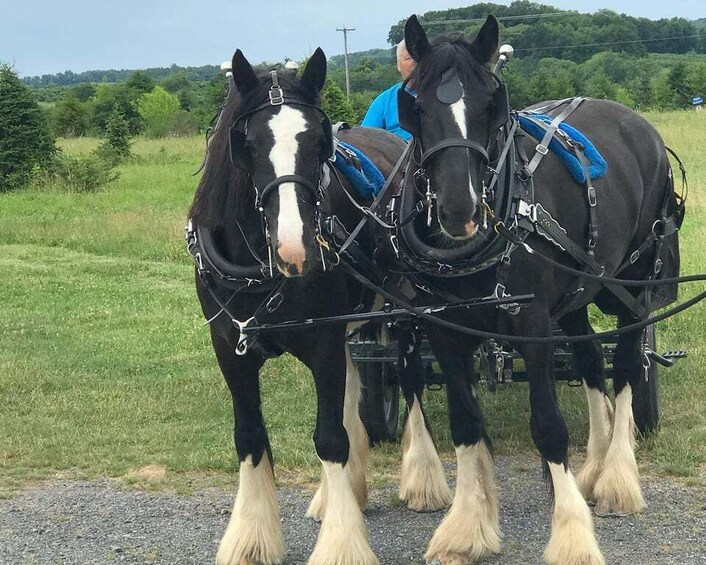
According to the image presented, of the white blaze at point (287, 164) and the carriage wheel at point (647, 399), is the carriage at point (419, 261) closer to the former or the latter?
the white blaze at point (287, 164)

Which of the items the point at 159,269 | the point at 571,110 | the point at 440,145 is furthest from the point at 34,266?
the point at 440,145

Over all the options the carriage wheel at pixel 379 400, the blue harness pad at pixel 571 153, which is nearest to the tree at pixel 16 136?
the carriage wheel at pixel 379 400

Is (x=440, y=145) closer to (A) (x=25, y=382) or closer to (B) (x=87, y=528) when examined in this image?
(B) (x=87, y=528)

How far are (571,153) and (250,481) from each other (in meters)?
2.08

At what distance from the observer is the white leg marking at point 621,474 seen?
15.2ft

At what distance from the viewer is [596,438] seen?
201 inches

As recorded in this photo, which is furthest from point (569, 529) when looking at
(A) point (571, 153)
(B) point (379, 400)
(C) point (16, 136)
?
(C) point (16, 136)

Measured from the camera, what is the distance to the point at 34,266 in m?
13.1

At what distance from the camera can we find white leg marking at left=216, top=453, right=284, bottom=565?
13.3 ft

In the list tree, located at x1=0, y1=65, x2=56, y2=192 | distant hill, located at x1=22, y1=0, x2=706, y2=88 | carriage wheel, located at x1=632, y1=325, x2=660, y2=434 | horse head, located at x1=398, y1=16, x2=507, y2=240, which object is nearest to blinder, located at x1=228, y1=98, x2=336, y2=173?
horse head, located at x1=398, y1=16, x2=507, y2=240

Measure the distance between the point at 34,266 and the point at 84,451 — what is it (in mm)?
7957

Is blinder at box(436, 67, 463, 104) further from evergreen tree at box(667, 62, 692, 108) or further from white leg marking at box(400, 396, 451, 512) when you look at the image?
evergreen tree at box(667, 62, 692, 108)

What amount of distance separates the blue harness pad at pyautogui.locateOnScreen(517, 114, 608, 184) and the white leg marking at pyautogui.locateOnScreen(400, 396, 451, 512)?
158 centimetres

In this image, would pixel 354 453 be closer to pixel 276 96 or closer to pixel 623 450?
pixel 623 450
